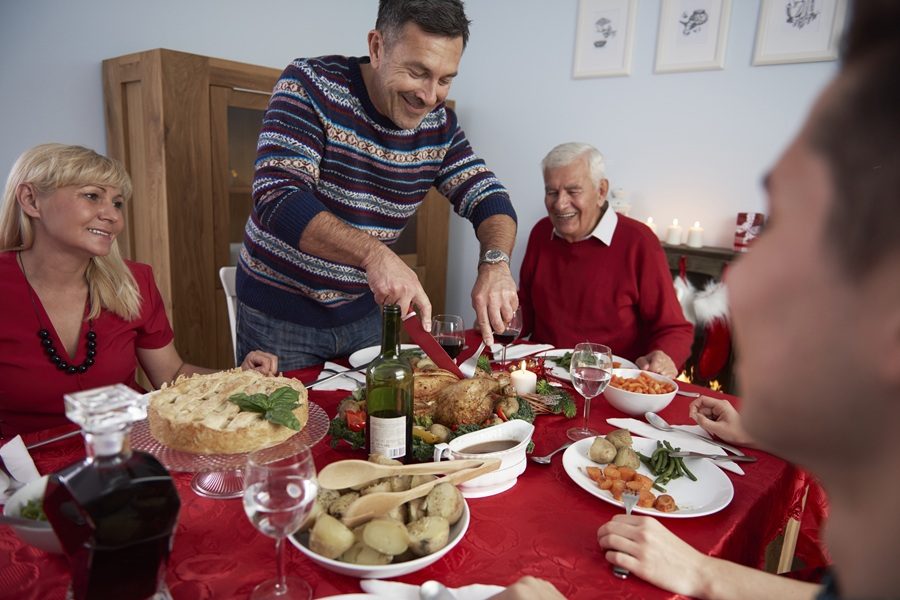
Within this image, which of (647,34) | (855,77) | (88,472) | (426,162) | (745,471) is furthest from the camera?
(647,34)

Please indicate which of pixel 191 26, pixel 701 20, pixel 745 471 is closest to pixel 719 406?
pixel 745 471

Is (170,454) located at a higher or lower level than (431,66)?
lower

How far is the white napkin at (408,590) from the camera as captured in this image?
0.82m

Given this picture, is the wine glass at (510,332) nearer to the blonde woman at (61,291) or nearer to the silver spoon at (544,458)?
the silver spoon at (544,458)

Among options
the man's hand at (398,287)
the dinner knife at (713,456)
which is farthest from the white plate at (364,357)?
the dinner knife at (713,456)

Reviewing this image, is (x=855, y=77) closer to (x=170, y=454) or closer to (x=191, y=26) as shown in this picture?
(x=170, y=454)

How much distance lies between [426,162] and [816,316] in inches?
74.5

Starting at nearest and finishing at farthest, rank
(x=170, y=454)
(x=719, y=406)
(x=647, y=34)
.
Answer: (x=170, y=454) → (x=719, y=406) → (x=647, y=34)

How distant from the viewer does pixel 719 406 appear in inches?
57.2

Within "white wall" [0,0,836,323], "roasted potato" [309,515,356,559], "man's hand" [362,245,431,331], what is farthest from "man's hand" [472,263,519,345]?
"white wall" [0,0,836,323]

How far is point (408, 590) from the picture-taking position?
0.83 meters

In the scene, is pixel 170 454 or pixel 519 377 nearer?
pixel 170 454

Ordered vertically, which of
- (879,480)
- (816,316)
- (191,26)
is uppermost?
(191,26)

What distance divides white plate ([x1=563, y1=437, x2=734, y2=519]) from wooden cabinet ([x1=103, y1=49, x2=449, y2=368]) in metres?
2.49
